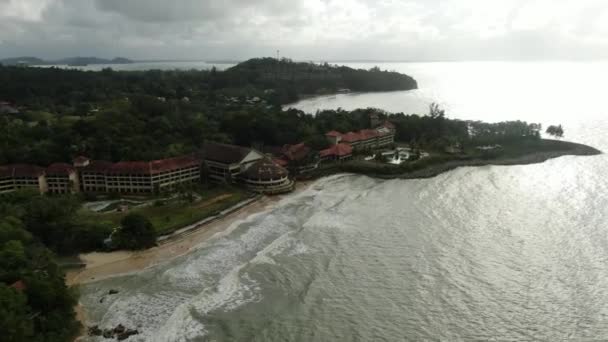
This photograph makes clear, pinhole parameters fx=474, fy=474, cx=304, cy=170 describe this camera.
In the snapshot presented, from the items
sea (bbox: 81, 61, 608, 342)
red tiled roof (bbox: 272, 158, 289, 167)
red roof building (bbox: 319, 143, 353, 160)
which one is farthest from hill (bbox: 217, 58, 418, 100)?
sea (bbox: 81, 61, 608, 342)

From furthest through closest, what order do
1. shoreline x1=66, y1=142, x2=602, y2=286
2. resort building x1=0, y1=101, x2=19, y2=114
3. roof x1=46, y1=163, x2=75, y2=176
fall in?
1. resort building x1=0, y1=101, x2=19, y2=114
2. roof x1=46, y1=163, x2=75, y2=176
3. shoreline x1=66, y1=142, x2=602, y2=286

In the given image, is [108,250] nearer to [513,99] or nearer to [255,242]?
[255,242]

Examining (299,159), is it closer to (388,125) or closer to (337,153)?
(337,153)

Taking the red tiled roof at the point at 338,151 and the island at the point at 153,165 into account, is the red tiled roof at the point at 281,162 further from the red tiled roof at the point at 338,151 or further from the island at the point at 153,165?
the red tiled roof at the point at 338,151

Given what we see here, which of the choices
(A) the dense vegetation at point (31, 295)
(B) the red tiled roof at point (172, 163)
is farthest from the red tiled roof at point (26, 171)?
(A) the dense vegetation at point (31, 295)

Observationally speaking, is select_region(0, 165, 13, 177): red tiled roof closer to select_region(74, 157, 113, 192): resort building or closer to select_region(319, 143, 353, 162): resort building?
select_region(74, 157, 113, 192): resort building

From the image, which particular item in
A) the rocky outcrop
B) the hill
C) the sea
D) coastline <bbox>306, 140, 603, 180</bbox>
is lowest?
the rocky outcrop
